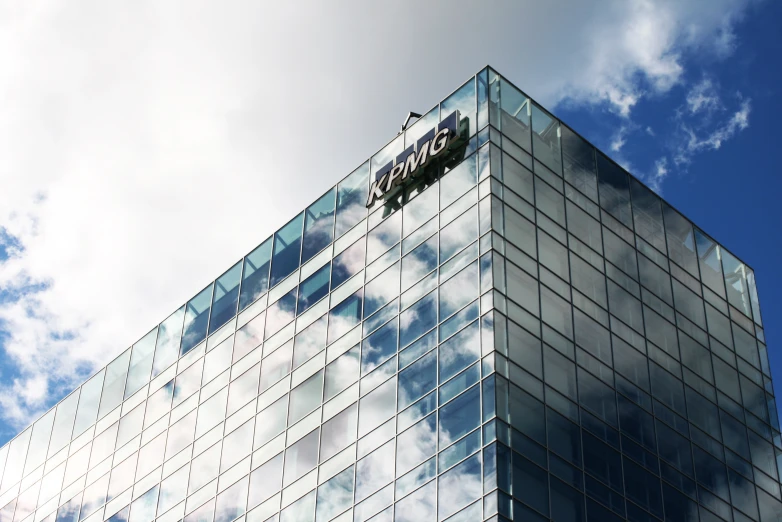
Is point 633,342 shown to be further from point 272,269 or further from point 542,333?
point 272,269

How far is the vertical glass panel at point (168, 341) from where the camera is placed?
65.5m

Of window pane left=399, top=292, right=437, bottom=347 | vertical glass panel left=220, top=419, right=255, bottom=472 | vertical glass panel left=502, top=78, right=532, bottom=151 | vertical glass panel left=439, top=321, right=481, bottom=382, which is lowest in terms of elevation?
vertical glass panel left=439, top=321, right=481, bottom=382

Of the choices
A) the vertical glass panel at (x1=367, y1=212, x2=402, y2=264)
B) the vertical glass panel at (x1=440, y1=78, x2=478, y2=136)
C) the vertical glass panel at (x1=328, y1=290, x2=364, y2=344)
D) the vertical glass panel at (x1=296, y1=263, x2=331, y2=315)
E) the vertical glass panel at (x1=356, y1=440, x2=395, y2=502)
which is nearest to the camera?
the vertical glass panel at (x1=356, y1=440, x2=395, y2=502)

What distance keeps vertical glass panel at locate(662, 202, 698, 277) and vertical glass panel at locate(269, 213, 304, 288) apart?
17724 mm

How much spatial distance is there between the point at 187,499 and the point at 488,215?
797 inches

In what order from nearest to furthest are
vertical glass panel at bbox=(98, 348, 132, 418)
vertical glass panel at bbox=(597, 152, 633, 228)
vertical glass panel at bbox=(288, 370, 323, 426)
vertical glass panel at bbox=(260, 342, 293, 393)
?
vertical glass panel at bbox=(288, 370, 323, 426) → vertical glass panel at bbox=(260, 342, 293, 393) → vertical glass panel at bbox=(597, 152, 633, 228) → vertical glass panel at bbox=(98, 348, 132, 418)

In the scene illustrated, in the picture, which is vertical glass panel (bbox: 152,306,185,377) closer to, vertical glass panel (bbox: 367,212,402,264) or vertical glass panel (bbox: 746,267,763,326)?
vertical glass panel (bbox: 367,212,402,264)

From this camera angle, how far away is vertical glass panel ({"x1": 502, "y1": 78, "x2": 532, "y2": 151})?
53031 mm

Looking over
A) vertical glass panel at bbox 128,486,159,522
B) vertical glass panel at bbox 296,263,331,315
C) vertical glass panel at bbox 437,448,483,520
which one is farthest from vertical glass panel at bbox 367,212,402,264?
vertical glass panel at bbox 128,486,159,522

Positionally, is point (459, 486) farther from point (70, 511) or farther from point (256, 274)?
point (70, 511)

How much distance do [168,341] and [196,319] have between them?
8.30 feet

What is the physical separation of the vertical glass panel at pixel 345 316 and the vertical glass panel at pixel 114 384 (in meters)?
18.7

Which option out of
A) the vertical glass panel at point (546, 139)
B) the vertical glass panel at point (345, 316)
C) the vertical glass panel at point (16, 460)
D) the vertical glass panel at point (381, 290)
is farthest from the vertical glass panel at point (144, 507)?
the vertical glass panel at point (546, 139)

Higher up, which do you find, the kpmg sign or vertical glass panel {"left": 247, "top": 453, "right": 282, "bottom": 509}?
the kpmg sign
